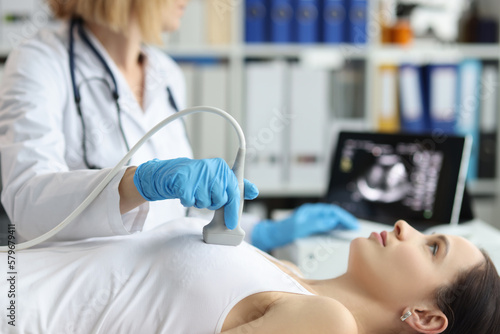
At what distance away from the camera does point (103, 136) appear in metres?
1.38

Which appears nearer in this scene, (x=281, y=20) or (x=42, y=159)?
(x=42, y=159)

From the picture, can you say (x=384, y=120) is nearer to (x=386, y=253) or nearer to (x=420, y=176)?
(x=420, y=176)

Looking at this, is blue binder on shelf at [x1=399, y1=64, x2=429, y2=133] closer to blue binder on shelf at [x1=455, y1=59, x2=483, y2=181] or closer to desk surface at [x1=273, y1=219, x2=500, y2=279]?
blue binder on shelf at [x1=455, y1=59, x2=483, y2=181]

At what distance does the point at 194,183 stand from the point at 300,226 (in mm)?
777

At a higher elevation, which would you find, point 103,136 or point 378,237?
point 103,136

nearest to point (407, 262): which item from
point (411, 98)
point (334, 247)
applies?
point (334, 247)

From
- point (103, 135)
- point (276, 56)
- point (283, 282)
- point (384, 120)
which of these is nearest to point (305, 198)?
point (384, 120)

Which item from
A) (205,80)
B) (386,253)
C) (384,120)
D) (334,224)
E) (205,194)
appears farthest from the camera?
(384,120)

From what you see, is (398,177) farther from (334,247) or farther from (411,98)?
(411,98)

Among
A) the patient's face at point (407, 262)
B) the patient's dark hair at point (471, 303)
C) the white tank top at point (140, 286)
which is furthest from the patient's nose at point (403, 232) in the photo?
the white tank top at point (140, 286)

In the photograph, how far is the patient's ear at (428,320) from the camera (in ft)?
3.46

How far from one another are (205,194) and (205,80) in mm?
1663

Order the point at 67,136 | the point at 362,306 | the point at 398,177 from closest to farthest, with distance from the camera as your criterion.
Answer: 1. the point at 362,306
2. the point at 67,136
3. the point at 398,177

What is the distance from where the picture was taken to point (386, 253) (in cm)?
116
